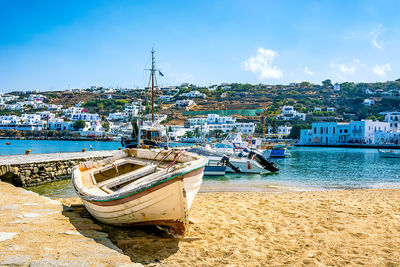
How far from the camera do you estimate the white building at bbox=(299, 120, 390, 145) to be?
85744 millimetres

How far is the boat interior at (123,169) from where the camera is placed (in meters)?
6.75

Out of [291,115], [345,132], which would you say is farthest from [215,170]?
[291,115]

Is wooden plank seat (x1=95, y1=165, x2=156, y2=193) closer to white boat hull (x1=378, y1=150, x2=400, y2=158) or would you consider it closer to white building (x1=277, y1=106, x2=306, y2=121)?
white boat hull (x1=378, y1=150, x2=400, y2=158)

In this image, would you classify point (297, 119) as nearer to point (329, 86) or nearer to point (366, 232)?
point (329, 86)

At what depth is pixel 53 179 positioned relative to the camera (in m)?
15.1

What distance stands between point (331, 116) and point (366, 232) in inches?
5033

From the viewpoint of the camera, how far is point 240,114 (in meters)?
142

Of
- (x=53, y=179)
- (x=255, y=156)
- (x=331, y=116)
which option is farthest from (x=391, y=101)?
(x=53, y=179)

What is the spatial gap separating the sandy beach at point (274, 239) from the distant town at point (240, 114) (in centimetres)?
6788

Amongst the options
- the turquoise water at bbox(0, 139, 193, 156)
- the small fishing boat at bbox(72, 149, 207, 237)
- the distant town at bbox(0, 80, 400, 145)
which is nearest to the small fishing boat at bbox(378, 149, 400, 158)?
the distant town at bbox(0, 80, 400, 145)

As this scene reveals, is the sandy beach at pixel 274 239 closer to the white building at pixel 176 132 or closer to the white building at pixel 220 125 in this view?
the white building at pixel 220 125

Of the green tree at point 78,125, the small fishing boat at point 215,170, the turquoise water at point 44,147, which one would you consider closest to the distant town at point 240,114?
the green tree at point 78,125

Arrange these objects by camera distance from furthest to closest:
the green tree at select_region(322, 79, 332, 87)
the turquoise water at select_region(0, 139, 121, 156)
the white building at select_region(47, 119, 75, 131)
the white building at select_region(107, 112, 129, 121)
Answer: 1. the green tree at select_region(322, 79, 332, 87)
2. the white building at select_region(107, 112, 129, 121)
3. the white building at select_region(47, 119, 75, 131)
4. the turquoise water at select_region(0, 139, 121, 156)

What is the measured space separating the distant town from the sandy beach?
67.9 meters
